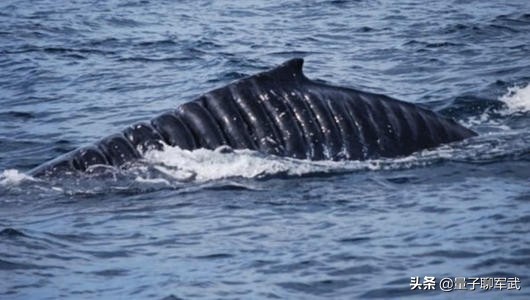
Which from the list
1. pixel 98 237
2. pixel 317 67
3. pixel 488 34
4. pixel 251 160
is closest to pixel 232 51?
pixel 317 67

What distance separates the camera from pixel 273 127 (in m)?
13.1

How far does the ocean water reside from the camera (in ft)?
31.0

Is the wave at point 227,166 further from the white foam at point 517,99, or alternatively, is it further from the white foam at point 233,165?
the white foam at point 517,99

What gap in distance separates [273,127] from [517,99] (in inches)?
193

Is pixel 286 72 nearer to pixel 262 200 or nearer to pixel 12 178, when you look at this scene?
pixel 262 200

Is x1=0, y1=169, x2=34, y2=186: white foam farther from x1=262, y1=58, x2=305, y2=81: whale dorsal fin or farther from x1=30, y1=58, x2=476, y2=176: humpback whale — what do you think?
x1=262, y1=58, x2=305, y2=81: whale dorsal fin

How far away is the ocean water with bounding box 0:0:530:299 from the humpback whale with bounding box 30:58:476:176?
206 mm

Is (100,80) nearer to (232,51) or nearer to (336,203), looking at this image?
(232,51)

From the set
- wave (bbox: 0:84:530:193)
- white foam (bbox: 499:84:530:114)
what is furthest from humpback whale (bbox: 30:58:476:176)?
white foam (bbox: 499:84:530:114)

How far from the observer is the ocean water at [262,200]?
9.45 metres

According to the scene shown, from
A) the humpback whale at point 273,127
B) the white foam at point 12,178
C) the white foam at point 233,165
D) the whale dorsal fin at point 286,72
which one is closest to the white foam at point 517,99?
the humpback whale at point 273,127

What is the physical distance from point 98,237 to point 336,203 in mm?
2205

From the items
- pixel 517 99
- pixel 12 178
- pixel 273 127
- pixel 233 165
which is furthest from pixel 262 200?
pixel 517 99

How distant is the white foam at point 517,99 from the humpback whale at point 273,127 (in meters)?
3.06
